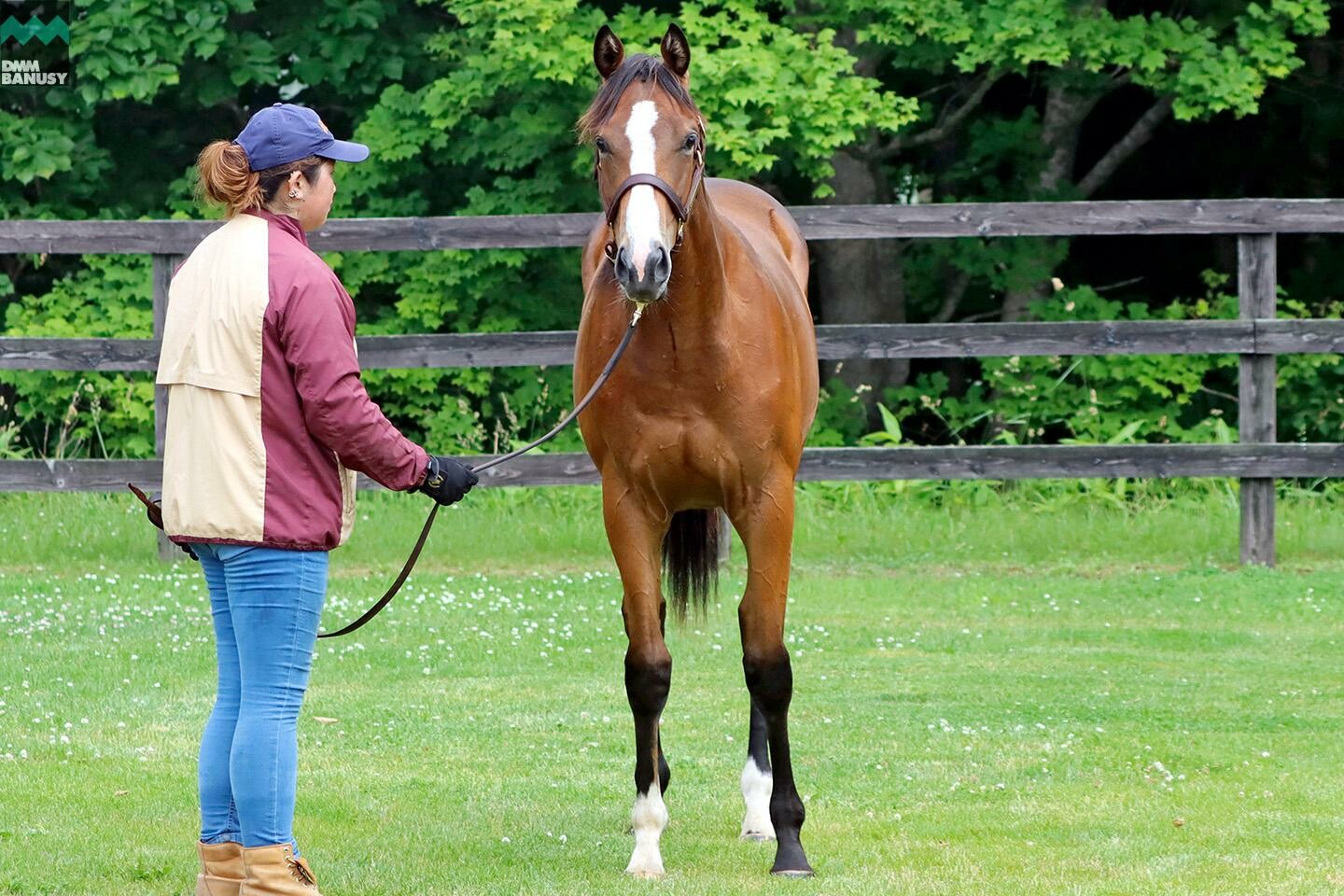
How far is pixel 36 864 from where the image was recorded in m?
4.41

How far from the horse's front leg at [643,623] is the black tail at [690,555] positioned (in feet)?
2.78

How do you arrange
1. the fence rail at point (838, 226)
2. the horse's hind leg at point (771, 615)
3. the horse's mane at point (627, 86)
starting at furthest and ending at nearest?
the fence rail at point (838, 226)
the horse's hind leg at point (771, 615)
the horse's mane at point (627, 86)

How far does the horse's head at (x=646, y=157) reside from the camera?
3855 millimetres

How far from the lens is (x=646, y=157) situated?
405 cm

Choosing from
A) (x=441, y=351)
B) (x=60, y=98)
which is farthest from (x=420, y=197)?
(x=441, y=351)

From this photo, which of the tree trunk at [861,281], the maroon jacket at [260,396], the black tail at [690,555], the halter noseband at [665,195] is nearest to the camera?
the maroon jacket at [260,396]

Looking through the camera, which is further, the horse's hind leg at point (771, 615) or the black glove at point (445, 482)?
the horse's hind leg at point (771, 615)

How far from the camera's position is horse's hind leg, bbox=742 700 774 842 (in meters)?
4.80

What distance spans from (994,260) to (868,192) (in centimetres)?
115

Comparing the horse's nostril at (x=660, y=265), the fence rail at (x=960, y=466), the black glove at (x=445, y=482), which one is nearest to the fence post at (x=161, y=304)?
the fence rail at (x=960, y=466)

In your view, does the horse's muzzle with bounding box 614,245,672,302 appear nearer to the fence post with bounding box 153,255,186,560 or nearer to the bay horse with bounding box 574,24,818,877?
the bay horse with bounding box 574,24,818,877

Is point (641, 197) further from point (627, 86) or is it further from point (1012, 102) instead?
point (1012, 102)

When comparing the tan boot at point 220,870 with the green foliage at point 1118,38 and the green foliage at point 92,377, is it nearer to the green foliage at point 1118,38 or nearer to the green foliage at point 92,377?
the green foliage at point 1118,38

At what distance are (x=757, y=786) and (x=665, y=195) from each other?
1.82 meters
